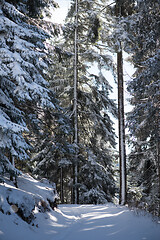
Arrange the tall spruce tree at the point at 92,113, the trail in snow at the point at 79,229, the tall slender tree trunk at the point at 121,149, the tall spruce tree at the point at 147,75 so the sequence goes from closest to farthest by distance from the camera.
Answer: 1. the trail in snow at the point at 79,229
2. the tall spruce tree at the point at 147,75
3. the tall slender tree trunk at the point at 121,149
4. the tall spruce tree at the point at 92,113

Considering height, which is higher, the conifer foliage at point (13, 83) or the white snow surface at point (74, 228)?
the conifer foliage at point (13, 83)

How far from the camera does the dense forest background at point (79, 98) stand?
5977mm

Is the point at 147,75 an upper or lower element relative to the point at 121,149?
upper

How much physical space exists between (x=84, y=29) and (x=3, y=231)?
15.6m

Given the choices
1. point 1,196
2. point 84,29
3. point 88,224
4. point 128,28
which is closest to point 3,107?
point 1,196

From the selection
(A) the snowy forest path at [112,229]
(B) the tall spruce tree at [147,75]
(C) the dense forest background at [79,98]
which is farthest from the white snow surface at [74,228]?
(B) the tall spruce tree at [147,75]

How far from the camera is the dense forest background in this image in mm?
5977

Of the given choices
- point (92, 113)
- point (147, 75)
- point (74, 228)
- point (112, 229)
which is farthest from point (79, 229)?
point (92, 113)

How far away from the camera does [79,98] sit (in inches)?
652

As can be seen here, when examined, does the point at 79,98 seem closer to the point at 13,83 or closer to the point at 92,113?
the point at 92,113

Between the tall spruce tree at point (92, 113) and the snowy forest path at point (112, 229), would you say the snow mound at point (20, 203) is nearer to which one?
the snowy forest path at point (112, 229)

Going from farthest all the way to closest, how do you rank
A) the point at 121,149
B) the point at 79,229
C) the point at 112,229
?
the point at 121,149 → the point at 79,229 → the point at 112,229

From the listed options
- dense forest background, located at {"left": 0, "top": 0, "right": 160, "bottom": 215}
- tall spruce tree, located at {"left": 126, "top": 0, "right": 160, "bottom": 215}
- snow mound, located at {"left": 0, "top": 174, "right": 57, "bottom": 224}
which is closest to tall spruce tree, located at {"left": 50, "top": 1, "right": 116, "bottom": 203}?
dense forest background, located at {"left": 0, "top": 0, "right": 160, "bottom": 215}

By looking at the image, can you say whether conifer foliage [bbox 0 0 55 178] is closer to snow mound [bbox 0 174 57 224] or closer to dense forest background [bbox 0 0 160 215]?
dense forest background [bbox 0 0 160 215]
